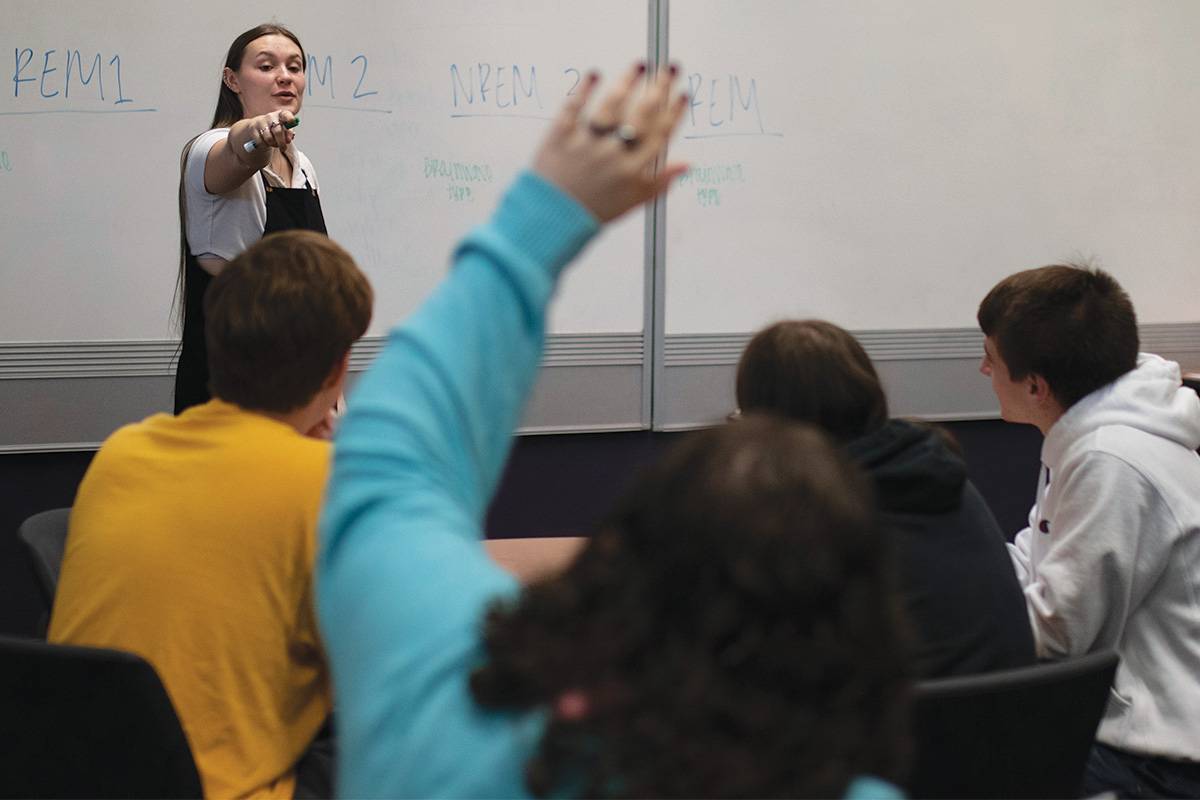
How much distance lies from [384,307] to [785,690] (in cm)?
304

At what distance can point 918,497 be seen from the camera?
1439mm

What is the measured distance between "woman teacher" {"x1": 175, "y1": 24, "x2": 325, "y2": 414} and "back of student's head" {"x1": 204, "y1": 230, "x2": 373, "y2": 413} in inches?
39.2

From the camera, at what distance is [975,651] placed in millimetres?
1419

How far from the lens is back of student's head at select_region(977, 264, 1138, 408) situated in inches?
73.6

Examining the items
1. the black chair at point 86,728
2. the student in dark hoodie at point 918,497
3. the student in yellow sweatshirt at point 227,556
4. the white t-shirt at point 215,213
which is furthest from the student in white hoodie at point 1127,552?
the white t-shirt at point 215,213

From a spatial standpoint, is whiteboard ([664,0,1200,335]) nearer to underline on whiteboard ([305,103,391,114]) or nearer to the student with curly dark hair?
underline on whiteboard ([305,103,391,114])

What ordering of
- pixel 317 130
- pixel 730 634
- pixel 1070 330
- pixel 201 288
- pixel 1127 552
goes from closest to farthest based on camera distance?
pixel 730 634 → pixel 1127 552 → pixel 1070 330 → pixel 201 288 → pixel 317 130

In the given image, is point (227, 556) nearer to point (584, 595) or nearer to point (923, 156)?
point (584, 595)

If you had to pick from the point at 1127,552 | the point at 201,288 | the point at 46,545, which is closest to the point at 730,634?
the point at 1127,552

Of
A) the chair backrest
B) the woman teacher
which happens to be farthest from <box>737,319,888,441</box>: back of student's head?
the woman teacher

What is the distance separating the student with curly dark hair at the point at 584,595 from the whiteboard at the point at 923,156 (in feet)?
9.69

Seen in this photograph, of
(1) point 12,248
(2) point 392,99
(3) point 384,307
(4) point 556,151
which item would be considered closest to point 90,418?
(1) point 12,248

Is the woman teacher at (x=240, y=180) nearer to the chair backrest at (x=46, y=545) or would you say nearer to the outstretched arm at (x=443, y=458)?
the chair backrest at (x=46, y=545)

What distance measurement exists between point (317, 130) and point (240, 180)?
2.98ft
